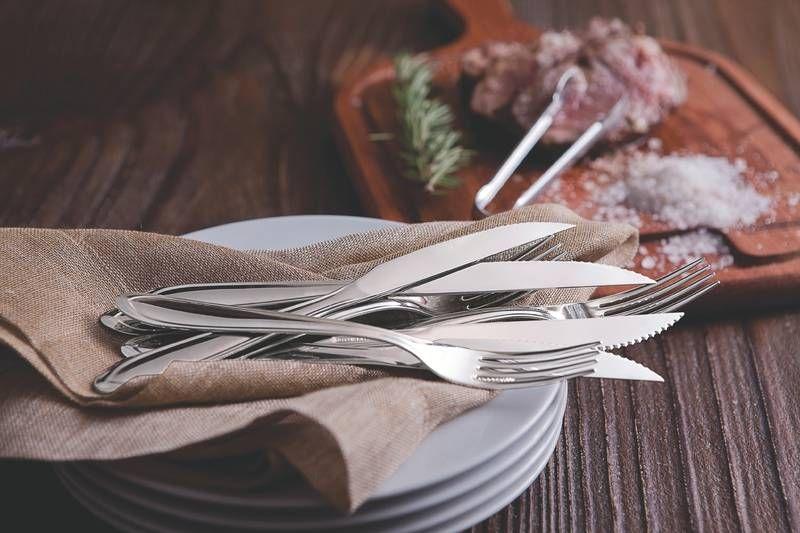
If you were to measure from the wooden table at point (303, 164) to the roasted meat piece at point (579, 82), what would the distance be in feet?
0.77

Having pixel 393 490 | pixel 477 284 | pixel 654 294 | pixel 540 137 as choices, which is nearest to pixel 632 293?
pixel 654 294

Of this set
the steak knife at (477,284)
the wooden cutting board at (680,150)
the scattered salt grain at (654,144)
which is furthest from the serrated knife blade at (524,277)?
the scattered salt grain at (654,144)

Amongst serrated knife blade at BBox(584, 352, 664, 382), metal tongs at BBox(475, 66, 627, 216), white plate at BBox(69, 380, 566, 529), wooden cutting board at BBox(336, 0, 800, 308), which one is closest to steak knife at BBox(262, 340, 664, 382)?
serrated knife blade at BBox(584, 352, 664, 382)

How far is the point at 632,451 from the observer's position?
75cm

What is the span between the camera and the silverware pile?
0.65 m

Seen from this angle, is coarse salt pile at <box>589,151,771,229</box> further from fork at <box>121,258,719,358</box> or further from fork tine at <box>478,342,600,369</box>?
fork tine at <box>478,342,600,369</box>

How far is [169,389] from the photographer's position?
2.00 ft

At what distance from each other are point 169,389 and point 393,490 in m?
0.17

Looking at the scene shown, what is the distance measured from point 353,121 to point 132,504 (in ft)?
2.64

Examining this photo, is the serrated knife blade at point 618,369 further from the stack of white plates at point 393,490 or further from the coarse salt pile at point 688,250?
the coarse salt pile at point 688,250

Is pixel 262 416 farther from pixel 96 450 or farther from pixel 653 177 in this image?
pixel 653 177

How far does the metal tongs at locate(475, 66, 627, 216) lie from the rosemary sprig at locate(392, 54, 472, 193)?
0.06 meters

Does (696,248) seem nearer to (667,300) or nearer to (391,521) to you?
(667,300)

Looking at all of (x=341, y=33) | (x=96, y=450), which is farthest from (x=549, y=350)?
(x=341, y=33)
